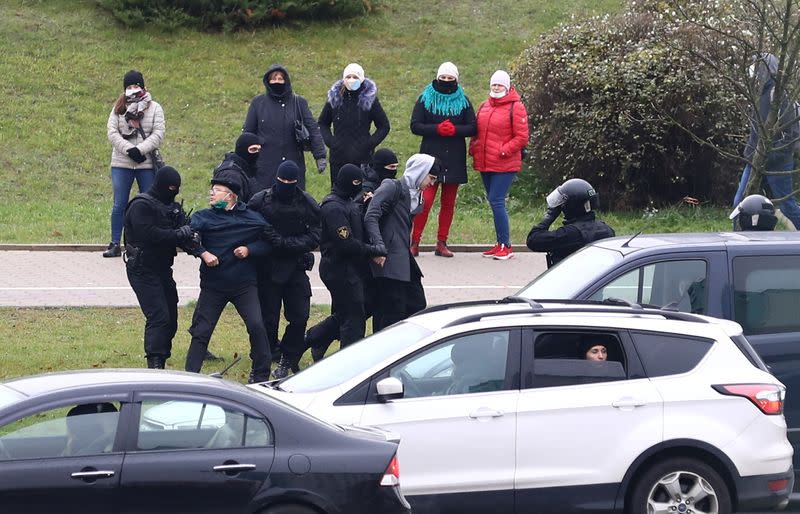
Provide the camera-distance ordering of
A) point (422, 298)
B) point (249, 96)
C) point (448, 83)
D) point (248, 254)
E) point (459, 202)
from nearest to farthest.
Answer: point (248, 254)
point (422, 298)
point (448, 83)
point (459, 202)
point (249, 96)

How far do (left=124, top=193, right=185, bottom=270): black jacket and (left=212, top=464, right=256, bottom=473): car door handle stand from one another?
4129mm

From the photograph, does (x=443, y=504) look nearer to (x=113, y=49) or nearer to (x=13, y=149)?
(x=13, y=149)

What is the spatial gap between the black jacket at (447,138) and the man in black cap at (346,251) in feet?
14.6

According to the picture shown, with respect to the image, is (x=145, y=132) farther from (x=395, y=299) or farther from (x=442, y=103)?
(x=395, y=299)

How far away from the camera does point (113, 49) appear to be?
23.6 metres

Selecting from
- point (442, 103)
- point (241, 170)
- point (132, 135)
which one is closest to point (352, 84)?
point (442, 103)

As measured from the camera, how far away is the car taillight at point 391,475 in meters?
6.87

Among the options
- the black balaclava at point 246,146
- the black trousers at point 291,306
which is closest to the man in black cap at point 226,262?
the black trousers at point 291,306

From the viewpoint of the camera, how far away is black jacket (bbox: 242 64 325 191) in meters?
14.4

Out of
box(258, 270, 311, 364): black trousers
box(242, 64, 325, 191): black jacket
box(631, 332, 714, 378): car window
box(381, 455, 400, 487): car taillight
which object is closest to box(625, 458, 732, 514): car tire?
box(631, 332, 714, 378): car window

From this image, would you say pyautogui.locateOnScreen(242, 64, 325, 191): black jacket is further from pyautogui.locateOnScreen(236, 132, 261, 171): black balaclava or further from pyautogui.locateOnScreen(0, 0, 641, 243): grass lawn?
pyautogui.locateOnScreen(0, 0, 641, 243): grass lawn

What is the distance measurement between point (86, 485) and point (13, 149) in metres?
14.4

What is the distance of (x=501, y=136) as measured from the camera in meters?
15.8

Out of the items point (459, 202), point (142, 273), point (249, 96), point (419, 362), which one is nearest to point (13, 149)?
point (249, 96)
